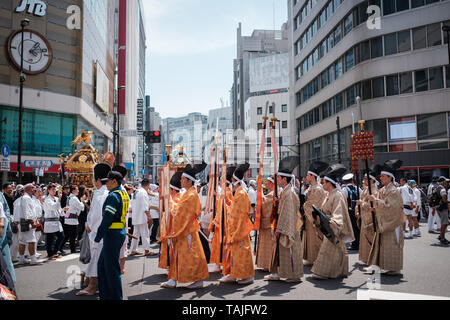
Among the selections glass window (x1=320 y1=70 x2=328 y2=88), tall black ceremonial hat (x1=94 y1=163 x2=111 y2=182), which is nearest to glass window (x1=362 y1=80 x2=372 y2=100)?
glass window (x1=320 y1=70 x2=328 y2=88)

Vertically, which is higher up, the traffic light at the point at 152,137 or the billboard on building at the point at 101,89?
the billboard on building at the point at 101,89

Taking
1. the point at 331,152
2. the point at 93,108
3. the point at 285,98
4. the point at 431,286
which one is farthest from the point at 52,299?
the point at 285,98

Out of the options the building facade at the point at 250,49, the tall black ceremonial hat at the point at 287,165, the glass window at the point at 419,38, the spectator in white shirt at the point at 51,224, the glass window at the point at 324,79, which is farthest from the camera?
the building facade at the point at 250,49

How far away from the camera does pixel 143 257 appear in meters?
9.65

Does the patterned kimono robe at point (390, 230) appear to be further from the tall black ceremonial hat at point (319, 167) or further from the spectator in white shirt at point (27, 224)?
the spectator in white shirt at point (27, 224)

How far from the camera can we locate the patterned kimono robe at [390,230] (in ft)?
23.4

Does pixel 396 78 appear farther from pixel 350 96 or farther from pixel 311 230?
pixel 311 230

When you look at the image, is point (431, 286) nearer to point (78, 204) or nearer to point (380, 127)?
point (78, 204)

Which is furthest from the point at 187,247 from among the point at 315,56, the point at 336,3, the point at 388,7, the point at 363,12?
the point at 315,56

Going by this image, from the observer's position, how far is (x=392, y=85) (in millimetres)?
25359

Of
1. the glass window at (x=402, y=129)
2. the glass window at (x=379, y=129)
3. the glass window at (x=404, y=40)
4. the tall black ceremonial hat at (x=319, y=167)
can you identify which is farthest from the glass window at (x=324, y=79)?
the tall black ceremonial hat at (x=319, y=167)

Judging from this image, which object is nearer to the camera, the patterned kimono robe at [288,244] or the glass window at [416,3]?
the patterned kimono robe at [288,244]

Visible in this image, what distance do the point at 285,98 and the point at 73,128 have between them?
4613 centimetres

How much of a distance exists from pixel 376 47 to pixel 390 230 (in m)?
22.5
